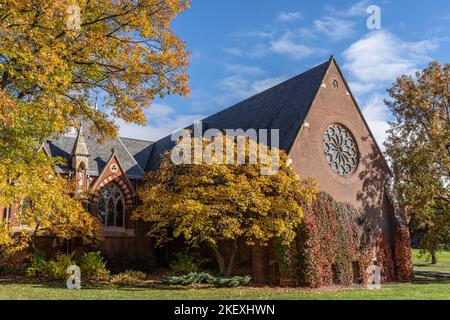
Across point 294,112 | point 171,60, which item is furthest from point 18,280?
point 294,112

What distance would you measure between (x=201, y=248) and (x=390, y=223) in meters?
12.6

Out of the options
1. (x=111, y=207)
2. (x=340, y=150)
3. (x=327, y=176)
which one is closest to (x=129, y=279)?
(x=111, y=207)

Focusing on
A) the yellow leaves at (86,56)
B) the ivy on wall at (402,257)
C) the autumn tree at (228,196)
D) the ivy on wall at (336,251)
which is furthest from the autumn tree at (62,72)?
the ivy on wall at (402,257)

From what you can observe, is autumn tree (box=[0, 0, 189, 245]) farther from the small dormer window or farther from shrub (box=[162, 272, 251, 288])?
the small dormer window

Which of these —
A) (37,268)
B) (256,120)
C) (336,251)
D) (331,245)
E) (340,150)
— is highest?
(256,120)

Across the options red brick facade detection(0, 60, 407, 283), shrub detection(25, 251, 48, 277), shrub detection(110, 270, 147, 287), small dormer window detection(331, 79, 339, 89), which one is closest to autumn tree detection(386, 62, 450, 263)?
red brick facade detection(0, 60, 407, 283)

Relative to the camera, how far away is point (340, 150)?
2812cm

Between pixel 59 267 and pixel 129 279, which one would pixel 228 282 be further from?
pixel 59 267

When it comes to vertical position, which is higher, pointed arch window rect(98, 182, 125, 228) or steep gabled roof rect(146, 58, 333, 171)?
steep gabled roof rect(146, 58, 333, 171)

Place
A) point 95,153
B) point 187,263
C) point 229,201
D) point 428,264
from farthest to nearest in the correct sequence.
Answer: point 428,264 → point 95,153 → point 187,263 → point 229,201

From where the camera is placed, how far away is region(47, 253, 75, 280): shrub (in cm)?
2348

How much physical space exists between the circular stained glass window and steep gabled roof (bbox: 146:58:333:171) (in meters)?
2.49

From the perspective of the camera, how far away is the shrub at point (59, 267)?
2348cm

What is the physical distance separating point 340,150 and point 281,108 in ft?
15.2
